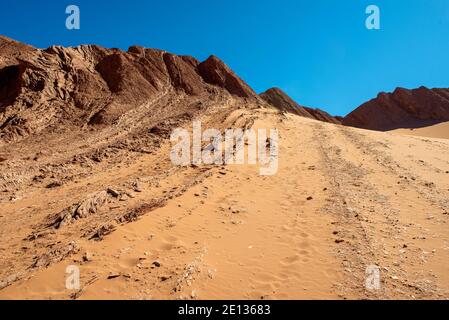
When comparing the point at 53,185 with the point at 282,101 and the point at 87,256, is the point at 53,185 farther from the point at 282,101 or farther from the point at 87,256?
the point at 282,101

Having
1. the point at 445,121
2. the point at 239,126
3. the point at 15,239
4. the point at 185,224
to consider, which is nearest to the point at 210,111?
the point at 239,126

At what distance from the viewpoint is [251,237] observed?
7.89m

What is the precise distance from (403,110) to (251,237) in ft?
205

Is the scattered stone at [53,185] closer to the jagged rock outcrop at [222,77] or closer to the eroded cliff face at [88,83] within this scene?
the eroded cliff face at [88,83]

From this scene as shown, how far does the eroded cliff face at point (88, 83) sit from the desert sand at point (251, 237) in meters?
8.52

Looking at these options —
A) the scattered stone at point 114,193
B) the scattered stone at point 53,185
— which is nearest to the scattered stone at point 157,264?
the scattered stone at point 114,193

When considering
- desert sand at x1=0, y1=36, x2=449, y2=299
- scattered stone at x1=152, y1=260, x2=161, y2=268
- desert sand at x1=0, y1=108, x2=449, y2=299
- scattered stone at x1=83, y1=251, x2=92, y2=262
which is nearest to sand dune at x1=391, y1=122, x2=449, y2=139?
desert sand at x1=0, y1=36, x2=449, y2=299

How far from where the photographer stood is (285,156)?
51.9ft

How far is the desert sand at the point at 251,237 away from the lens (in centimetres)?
573

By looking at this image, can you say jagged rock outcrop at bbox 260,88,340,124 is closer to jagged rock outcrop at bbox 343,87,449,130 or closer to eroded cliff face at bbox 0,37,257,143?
eroded cliff face at bbox 0,37,257,143

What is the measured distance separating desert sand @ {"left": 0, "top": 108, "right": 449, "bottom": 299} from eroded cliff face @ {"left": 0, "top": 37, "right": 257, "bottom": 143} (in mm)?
8521

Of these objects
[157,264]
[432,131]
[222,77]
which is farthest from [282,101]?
[157,264]

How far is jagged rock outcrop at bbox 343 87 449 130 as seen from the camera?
→ 183 feet
